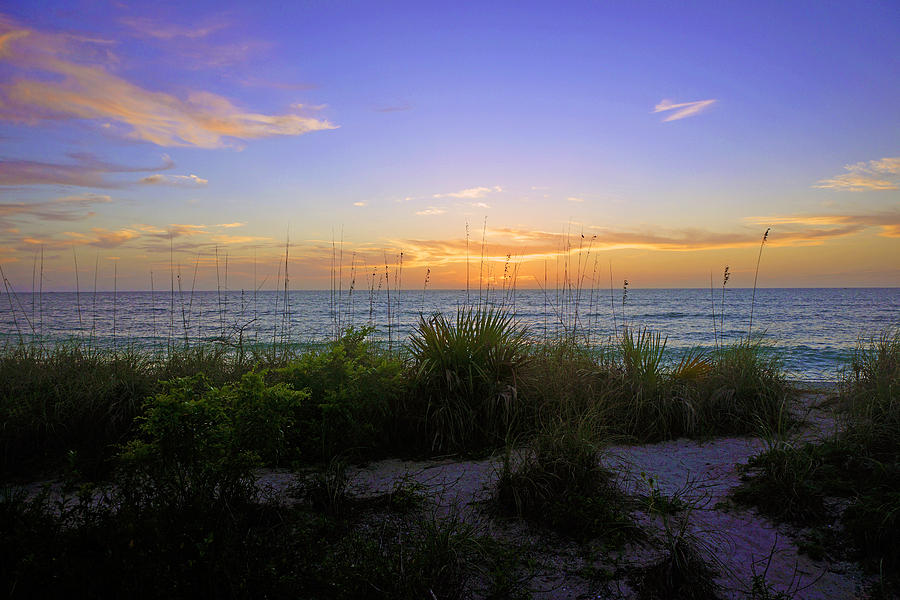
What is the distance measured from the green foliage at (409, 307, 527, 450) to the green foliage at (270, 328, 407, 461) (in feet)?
1.29

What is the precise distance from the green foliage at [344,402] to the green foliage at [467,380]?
39 cm

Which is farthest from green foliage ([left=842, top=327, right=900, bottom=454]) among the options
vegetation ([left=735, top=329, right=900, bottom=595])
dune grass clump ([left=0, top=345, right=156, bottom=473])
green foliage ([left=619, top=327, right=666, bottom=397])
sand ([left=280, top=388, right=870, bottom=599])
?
dune grass clump ([left=0, top=345, right=156, bottom=473])

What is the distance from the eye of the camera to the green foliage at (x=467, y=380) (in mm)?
5797

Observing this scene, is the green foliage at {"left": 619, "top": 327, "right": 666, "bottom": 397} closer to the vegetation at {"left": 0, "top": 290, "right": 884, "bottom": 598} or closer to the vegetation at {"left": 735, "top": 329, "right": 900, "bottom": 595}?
the vegetation at {"left": 0, "top": 290, "right": 884, "bottom": 598}

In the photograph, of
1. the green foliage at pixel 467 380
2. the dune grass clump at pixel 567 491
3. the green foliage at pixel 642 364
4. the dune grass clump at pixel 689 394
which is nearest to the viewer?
the dune grass clump at pixel 567 491

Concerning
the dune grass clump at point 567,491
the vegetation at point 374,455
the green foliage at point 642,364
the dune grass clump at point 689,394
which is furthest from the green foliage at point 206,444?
the green foliage at point 642,364

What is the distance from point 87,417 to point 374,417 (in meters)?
3.30

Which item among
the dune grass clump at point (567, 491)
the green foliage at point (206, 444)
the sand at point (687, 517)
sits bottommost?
the sand at point (687, 517)

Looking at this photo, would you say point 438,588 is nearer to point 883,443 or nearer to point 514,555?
point 514,555

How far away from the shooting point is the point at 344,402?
5340 millimetres

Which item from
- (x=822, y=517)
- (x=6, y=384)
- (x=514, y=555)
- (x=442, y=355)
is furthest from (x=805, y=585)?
(x=6, y=384)

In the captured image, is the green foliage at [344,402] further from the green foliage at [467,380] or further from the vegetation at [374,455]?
the green foliage at [467,380]

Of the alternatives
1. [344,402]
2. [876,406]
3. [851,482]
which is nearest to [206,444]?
[344,402]

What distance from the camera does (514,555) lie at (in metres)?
3.35
